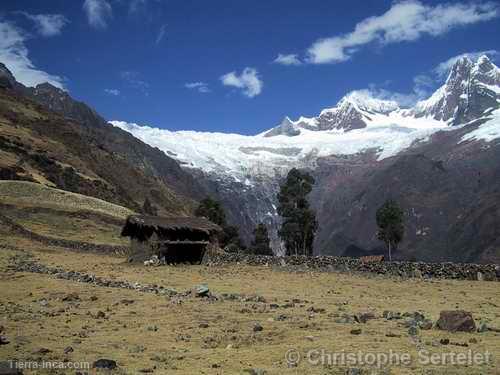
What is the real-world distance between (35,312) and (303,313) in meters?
11.9

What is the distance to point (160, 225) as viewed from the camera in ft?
Answer: 176

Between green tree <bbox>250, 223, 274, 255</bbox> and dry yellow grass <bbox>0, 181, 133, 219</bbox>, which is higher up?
dry yellow grass <bbox>0, 181, 133, 219</bbox>

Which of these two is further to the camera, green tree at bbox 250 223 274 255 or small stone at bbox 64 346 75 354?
green tree at bbox 250 223 274 255

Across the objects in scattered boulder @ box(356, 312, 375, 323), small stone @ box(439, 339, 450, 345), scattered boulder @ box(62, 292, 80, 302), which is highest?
small stone @ box(439, 339, 450, 345)

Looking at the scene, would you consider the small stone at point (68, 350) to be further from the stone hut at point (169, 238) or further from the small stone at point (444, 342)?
the stone hut at point (169, 238)

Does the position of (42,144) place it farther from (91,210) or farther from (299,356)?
(299,356)

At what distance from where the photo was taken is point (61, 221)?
3044 inches

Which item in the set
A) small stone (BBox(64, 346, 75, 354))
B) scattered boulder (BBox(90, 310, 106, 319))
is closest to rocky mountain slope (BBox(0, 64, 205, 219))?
scattered boulder (BBox(90, 310, 106, 319))

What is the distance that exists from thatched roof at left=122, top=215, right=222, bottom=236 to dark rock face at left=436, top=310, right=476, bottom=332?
38.5m

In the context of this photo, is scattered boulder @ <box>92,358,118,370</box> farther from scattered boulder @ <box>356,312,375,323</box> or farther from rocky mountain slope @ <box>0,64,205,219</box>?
rocky mountain slope @ <box>0,64,205,219</box>

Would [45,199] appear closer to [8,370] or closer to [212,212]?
[212,212]

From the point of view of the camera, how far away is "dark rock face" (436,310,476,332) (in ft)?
58.9

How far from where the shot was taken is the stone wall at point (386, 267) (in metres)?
41.6

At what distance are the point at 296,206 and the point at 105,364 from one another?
81607 mm
